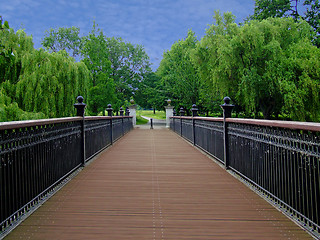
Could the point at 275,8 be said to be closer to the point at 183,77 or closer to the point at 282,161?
the point at 183,77

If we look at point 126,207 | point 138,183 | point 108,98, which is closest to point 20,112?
point 138,183

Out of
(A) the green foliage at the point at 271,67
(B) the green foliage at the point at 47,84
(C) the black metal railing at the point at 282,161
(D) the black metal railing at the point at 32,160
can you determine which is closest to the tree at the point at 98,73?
(A) the green foliage at the point at 271,67

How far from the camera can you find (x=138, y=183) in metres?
4.68

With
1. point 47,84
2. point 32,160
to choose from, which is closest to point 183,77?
point 47,84

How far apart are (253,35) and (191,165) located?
19060 mm

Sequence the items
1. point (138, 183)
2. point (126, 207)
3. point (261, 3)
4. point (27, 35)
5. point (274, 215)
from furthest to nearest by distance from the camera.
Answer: point (261, 3)
point (27, 35)
point (138, 183)
point (126, 207)
point (274, 215)

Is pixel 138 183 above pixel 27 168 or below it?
below

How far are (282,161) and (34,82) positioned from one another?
11.7 meters

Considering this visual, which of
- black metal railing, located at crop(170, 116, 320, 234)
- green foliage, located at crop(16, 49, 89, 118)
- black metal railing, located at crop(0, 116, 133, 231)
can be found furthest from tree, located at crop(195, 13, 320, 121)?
black metal railing, located at crop(0, 116, 133, 231)

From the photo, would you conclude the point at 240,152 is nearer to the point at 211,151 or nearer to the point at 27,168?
the point at 211,151

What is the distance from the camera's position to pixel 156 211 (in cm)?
334

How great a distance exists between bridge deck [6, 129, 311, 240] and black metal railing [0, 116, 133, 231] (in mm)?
201

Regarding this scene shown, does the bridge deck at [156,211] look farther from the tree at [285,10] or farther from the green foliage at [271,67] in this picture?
the tree at [285,10]

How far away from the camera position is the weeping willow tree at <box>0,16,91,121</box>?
12.2 metres
